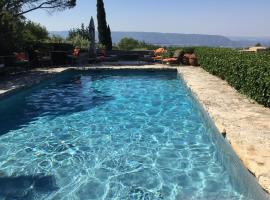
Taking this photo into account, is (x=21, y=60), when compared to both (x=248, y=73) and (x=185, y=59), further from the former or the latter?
(x=248, y=73)

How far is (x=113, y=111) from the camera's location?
11211mm

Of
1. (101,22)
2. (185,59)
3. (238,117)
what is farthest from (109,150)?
(101,22)

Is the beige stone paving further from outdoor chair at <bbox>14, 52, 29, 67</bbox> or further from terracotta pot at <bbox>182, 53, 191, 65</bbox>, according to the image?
outdoor chair at <bbox>14, 52, 29, 67</bbox>

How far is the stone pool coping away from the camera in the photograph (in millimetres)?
5168

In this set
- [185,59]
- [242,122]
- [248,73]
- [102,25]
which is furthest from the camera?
[102,25]

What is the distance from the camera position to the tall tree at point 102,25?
96.0 feet

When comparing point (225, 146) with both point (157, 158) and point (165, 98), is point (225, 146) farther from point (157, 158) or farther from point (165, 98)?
point (165, 98)

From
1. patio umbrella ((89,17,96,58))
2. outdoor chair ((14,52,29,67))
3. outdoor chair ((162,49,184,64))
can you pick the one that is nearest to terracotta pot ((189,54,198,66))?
outdoor chair ((162,49,184,64))

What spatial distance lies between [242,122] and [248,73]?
305cm

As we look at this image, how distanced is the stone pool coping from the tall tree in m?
14.7

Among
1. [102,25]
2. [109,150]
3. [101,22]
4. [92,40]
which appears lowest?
[109,150]

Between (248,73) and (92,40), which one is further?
(92,40)

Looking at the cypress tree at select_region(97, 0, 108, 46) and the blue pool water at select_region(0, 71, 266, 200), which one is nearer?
the blue pool water at select_region(0, 71, 266, 200)

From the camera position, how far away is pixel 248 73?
10.1 meters
